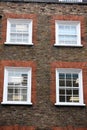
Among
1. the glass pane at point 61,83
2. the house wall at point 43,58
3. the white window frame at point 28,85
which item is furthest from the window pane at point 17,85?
the glass pane at point 61,83

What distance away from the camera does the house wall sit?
54.9ft

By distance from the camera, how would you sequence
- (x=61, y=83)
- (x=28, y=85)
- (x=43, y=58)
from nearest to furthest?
(x=28, y=85)
(x=61, y=83)
(x=43, y=58)

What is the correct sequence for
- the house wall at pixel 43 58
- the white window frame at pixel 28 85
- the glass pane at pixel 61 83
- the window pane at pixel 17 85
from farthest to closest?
1. the glass pane at pixel 61 83
2. the window pane at pixel 17 85
3. the white window frame at pixel 28 85
4. the house wall at pixel 43 58

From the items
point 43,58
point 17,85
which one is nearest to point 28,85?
point 17,85

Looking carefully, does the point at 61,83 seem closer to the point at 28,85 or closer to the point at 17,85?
the point at 28,85

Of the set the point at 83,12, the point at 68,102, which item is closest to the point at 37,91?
the point at 68,102

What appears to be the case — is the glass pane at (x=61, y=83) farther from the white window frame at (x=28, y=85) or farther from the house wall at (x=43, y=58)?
the white window frame at (x=28, y=85)

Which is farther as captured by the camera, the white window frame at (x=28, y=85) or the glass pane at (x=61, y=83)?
the glass pane at (x=61, y=83)

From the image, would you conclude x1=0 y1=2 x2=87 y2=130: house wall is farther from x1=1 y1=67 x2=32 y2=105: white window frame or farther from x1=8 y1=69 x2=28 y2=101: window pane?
x1=8 y1=69 x2=28 y2=101: window pane

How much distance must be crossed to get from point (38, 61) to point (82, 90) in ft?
8.78

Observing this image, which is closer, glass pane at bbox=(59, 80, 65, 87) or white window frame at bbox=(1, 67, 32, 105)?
white window frame at bbox=(1, 67, 32, 105)

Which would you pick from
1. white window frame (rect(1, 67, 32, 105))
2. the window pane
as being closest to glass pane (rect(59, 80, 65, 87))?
white window frame (rect(1, 67, 32, 105))

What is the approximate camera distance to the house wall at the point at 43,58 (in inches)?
659

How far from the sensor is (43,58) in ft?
58.3
